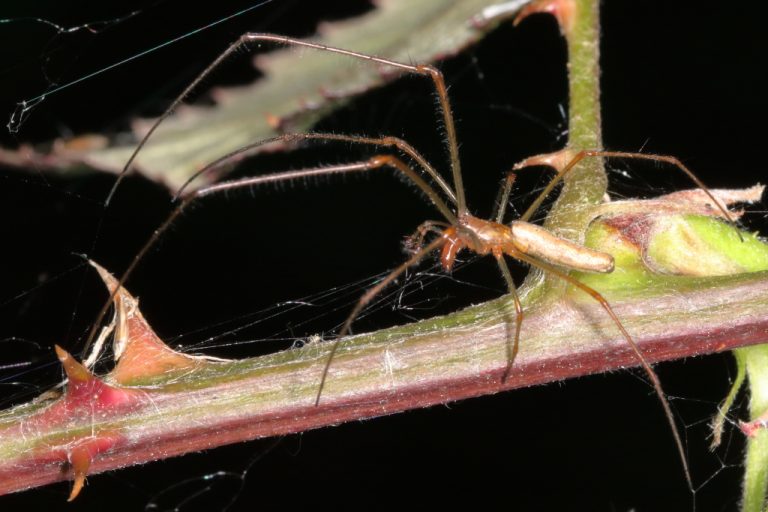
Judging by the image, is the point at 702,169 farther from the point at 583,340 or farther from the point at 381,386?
the point at 381,386

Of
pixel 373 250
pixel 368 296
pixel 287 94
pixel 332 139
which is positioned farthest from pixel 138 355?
pixel 373 250

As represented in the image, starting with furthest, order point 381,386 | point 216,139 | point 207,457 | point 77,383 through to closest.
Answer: point 207,457
point 216,139
point 381,386
point 77,383

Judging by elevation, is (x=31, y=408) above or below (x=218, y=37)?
below

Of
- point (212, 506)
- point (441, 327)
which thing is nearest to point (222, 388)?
point (441, 327)

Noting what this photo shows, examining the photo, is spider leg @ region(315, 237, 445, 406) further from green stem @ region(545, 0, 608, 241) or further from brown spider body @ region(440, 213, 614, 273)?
green stem @ region(545, 0, 608, 241)

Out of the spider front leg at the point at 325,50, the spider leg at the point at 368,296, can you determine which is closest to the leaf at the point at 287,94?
the spider front leg at the point at 325,50

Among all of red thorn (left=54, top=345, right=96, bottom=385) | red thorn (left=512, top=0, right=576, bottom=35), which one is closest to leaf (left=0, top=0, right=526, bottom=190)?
red thorn (left=512, top=0, right=576, bottom=35)

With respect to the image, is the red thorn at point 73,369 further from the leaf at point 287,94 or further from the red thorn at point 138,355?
Result: the leaf at point 287,94
